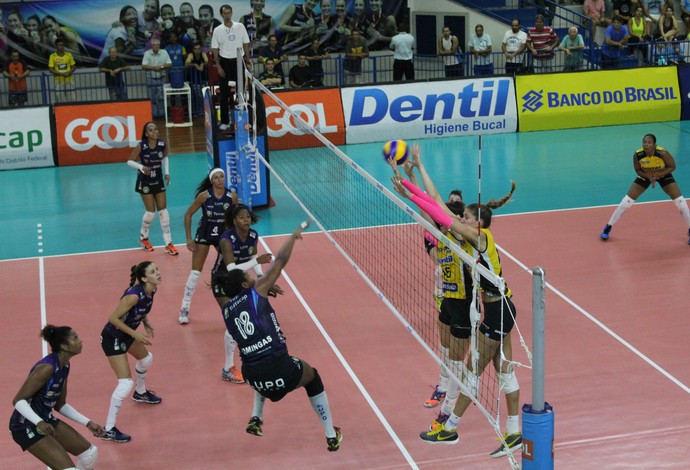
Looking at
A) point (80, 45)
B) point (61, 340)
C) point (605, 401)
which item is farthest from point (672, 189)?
point (80, 45)

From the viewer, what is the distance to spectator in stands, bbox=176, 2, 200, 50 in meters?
27.5

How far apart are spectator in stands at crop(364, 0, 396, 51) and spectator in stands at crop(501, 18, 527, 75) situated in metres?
4.41

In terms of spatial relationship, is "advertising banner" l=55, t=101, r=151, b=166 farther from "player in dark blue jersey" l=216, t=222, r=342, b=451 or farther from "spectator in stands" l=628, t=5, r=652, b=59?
"player in dark blue jersey" l=216, t=222, r=342, b=451

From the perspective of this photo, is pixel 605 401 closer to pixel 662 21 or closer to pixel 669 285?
pixel 669 285

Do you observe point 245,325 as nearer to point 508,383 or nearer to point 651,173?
point 508,383

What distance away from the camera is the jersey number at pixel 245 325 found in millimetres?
9391

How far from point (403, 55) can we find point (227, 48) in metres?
9.67

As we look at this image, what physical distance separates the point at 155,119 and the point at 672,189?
1509 centimetres

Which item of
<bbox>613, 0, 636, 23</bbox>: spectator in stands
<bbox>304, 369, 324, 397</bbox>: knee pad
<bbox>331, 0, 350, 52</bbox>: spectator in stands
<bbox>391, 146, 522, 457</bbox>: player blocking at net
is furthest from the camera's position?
<bbox>613, 0, 636, 23</bbox>: spectator in stands

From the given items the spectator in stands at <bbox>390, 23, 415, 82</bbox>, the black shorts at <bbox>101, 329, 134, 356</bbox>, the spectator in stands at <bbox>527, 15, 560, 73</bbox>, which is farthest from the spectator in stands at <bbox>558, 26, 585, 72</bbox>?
the black shorts at <bbox>101, 329, 134, 356</bbox>

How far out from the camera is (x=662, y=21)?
28.4 metres

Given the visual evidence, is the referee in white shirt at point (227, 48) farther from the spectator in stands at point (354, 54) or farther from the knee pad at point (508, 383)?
the knee pad at point (508, 383)

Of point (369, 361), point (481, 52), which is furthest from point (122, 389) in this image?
point (481, 52)

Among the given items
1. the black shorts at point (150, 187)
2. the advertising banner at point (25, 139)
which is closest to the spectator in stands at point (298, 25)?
the advertising banner at point (25, 139)
